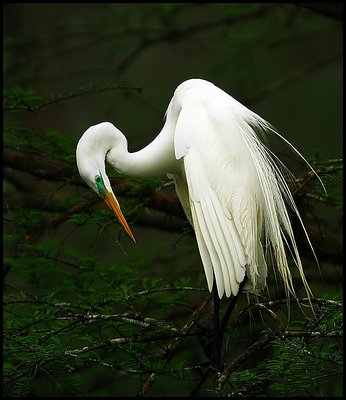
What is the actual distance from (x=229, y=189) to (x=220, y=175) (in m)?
0.05

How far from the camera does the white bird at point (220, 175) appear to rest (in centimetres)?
222

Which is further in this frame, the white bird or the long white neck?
the long white neck

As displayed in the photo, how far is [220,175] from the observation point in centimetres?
236

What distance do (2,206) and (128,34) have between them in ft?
6.37

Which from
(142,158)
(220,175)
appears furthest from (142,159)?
(220,175)

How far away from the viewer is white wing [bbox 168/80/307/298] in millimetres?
2201

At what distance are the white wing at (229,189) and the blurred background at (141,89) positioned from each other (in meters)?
0.24

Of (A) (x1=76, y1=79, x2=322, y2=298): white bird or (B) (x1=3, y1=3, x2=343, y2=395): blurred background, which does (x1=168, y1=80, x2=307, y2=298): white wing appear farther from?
(B) (x1=3, y1=3, x2=343, y2=395): blurred background

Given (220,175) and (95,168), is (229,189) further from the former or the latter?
(95,168)

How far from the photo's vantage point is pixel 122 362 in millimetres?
2105

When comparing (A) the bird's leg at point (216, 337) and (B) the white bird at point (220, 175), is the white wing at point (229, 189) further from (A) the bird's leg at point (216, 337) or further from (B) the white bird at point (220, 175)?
(A) the bird's leg at point (216, 337)

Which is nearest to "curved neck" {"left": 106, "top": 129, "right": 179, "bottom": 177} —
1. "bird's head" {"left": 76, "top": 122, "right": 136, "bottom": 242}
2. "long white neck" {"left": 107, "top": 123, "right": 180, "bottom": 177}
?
"long white neck" {"left": 107, "top": 123, "right": 180, "bottom": 177}

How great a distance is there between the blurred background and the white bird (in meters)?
0.19

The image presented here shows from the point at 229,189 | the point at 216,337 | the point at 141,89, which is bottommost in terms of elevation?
the point at 216,337
